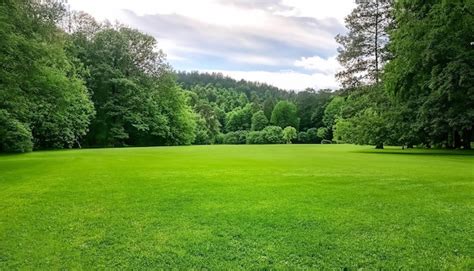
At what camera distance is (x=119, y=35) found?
49594mm

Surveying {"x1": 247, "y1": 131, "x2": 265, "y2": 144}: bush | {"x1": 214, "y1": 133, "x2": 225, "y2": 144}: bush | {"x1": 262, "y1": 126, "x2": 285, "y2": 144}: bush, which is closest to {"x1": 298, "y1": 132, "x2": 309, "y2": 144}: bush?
{"x1": 262, "y1": 126, "x2": 285, "y2": 144}: bush

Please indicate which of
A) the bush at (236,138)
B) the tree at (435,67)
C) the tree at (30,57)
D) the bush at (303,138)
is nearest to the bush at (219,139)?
the bush at (236,138)

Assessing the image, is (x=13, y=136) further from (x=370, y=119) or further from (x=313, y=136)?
(x=313, y=136)

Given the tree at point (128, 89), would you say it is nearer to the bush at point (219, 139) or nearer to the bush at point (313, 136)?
the bush at point (219, 139)

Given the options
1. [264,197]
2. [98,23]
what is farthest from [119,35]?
[264,197]

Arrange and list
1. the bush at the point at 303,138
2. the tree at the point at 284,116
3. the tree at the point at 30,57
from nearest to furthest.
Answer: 1. the tree at the point at 30,57
2. the bush at the point at 303,138
3. the tree at the point at 284,116

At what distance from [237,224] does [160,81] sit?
48588 mm

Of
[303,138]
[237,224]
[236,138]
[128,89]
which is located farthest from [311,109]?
[237,224]

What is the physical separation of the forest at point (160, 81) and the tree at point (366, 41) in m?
0.10

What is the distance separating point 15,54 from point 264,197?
14.0m

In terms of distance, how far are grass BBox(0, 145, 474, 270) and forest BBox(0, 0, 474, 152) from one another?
36.0 ft

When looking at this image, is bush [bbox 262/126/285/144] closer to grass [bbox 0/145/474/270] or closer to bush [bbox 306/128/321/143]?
bush [bbox 306/128/321/143]

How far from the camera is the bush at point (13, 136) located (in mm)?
Answer: 28062

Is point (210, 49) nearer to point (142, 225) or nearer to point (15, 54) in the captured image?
point (15, 54)
